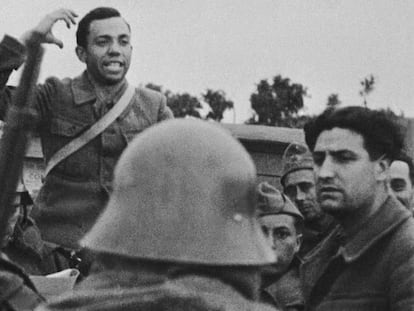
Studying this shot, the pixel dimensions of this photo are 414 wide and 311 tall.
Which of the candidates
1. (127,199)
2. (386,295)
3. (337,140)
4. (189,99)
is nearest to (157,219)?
(127,199)

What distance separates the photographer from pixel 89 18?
6922mm

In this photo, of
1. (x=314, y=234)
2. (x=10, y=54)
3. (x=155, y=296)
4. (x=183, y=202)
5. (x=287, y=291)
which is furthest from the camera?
(x=314, y=234)

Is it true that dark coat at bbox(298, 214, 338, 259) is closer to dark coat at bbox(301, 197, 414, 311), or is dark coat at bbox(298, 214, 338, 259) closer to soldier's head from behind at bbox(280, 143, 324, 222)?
soldier's head from behind at bbox(280, 143, 324, 222)

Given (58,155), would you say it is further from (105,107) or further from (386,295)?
(386,295)

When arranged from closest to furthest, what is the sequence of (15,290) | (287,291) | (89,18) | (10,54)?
(15,290) → (287,291) → (10,54) → (89,18)

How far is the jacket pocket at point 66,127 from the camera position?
6.94 meters

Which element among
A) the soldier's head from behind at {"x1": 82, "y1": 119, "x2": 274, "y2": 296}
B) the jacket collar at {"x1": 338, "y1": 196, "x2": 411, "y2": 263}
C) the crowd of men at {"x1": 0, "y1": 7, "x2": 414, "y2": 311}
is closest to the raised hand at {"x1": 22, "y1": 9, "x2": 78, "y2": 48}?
the crowd of men at {"x1": 0, "y1": 7, "x2": 414, "y2": 311}

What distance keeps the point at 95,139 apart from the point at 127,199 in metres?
4.72

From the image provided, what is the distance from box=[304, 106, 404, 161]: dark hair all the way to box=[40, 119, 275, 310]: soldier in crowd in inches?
108

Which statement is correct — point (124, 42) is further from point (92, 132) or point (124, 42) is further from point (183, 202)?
point (183, 202)

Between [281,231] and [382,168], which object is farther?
[281,231]

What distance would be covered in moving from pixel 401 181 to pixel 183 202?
4.68 meters

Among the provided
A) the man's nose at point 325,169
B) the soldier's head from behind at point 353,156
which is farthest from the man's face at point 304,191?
the man's nose at point 325,169

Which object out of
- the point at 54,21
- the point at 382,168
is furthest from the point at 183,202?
the point at 54,21
